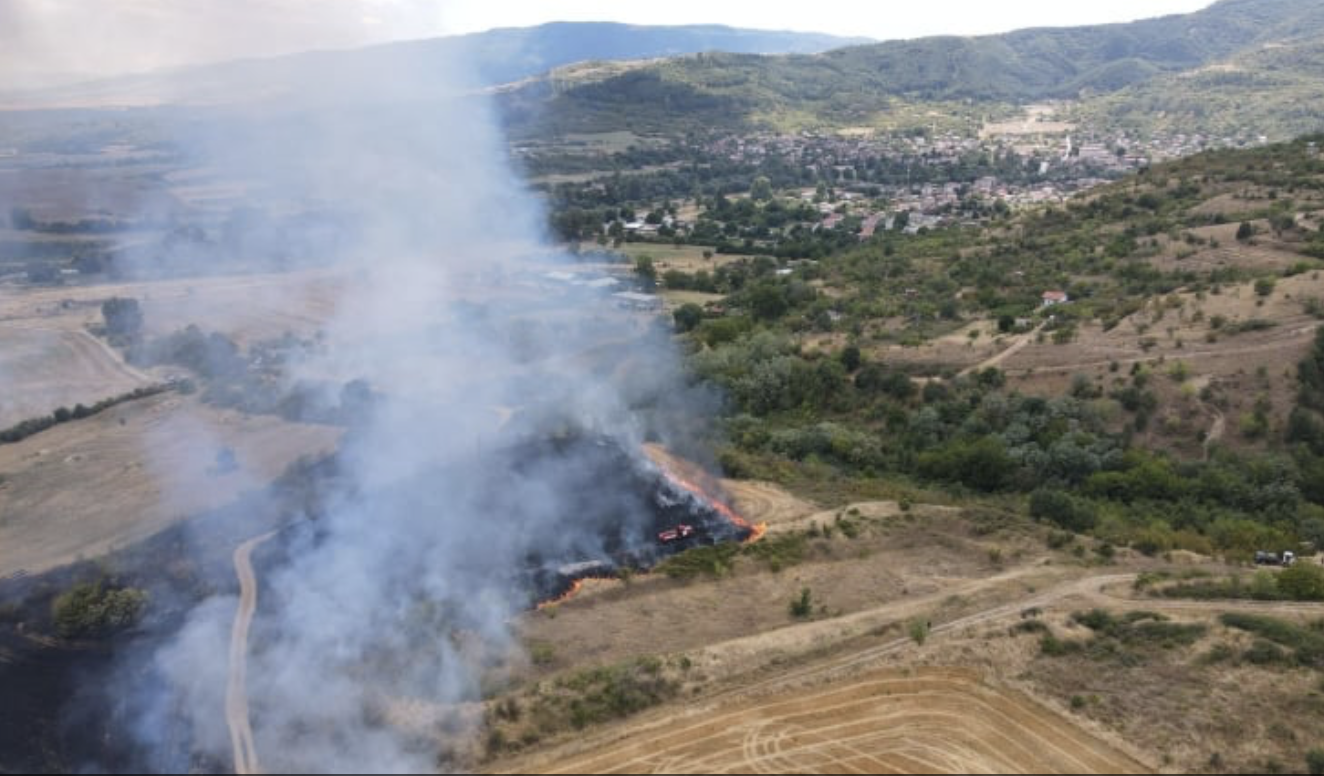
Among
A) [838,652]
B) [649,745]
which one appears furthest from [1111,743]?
[649,745]

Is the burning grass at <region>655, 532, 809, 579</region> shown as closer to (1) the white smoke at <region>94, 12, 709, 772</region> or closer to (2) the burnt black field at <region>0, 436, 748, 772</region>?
(2) the burnt black field at <region>0, 436, 748, 772</region>

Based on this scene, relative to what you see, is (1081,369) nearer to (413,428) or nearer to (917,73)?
(413,428)

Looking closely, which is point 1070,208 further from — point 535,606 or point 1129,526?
point 535,606

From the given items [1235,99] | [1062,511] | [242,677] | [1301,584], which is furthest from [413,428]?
[1235,99]

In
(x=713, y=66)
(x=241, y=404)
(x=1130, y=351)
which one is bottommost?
(x=241, y=404)

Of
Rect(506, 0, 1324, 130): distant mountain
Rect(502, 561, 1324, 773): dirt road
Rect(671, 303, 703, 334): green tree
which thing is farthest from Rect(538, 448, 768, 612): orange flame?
Rect(506, 0, 1324, 130): distant mountain

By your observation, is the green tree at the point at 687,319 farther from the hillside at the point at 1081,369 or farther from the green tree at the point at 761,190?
the green tree at the point at 761,190

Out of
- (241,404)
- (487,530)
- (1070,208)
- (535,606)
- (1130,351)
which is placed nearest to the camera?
(535,606)
